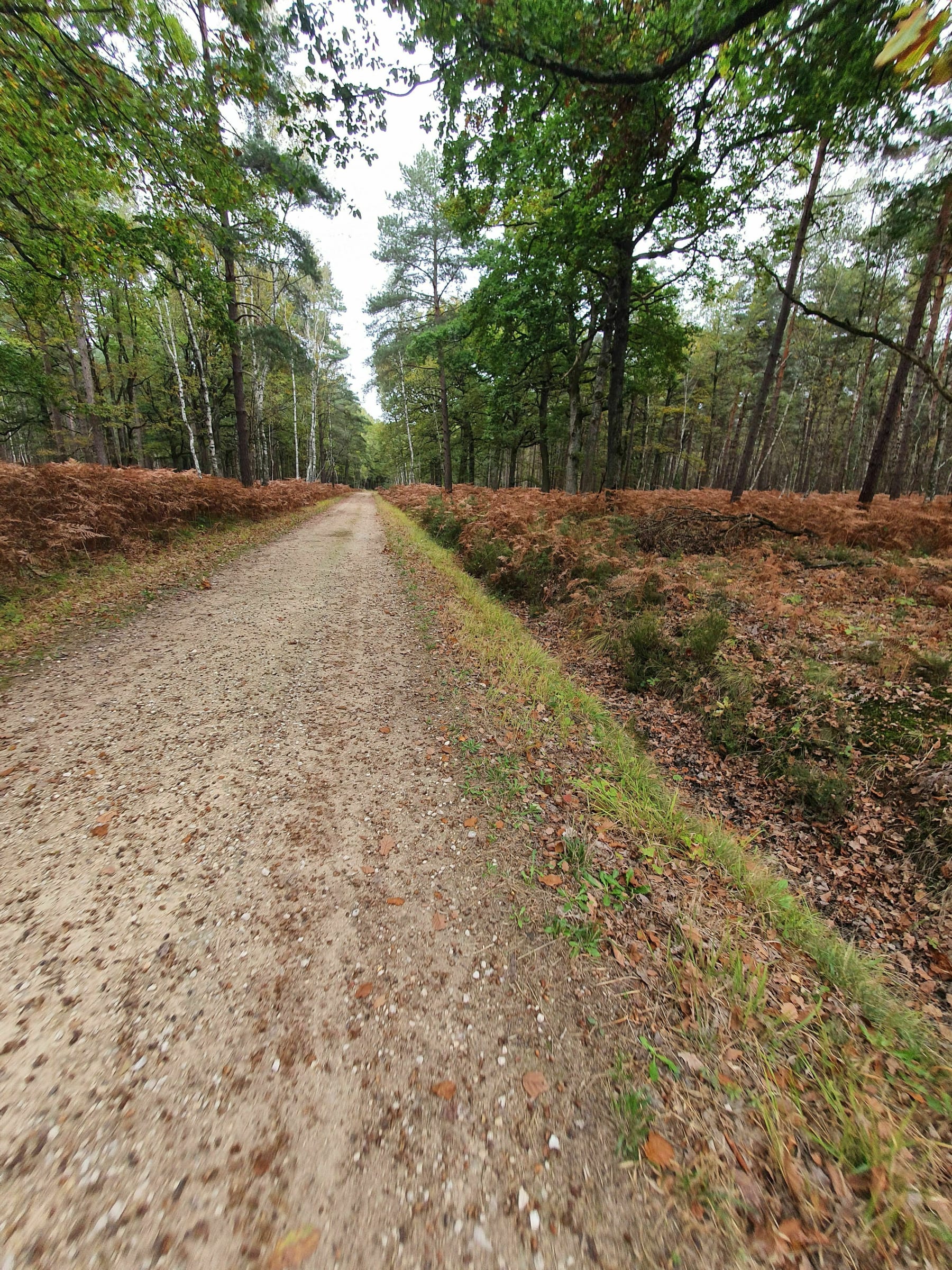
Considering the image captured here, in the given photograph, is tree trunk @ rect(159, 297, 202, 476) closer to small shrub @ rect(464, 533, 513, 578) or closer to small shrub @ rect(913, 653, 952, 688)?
small shrub @ rect(464, 533, 513, 578)

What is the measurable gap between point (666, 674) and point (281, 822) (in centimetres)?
432

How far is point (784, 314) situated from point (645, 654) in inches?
502

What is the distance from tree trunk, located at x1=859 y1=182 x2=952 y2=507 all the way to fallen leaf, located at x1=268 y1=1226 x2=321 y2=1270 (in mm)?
13672

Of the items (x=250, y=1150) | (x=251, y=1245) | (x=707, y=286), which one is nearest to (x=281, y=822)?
(x=250, y=1150)

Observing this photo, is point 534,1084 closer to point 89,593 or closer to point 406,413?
point 89,593

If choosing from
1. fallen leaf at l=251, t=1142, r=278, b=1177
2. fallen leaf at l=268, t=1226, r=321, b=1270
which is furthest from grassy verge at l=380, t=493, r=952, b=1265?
fallen leaf at l=251, t=1142, r=278, b=1177

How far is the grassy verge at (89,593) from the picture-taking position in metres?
4.72

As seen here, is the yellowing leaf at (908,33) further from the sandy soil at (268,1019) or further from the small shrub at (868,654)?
the small shrub at (868,654)

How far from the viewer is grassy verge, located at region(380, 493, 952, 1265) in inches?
53.8

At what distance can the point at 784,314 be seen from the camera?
39.8ft

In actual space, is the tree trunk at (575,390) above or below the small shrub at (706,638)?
above

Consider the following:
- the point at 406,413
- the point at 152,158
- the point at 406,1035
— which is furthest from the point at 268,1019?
the point at 406,413

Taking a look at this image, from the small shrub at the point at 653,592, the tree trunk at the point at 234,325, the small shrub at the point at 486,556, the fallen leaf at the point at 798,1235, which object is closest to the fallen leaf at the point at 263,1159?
the fallen leaf at the point at 798,1235

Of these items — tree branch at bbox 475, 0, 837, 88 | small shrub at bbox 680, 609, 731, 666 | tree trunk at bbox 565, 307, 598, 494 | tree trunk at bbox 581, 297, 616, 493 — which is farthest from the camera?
tree trunk at bbox 565, 307, 598, 494
